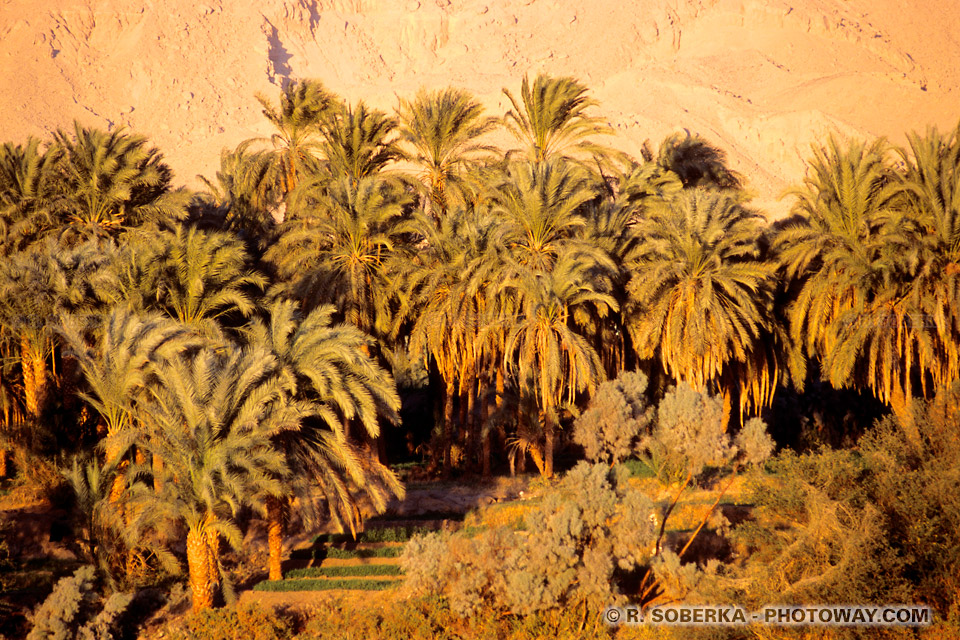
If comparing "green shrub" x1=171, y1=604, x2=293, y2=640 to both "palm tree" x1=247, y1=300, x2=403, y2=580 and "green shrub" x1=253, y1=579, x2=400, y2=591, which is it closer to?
"green shrub" x1=253, y1=579, x2=400, y2=591

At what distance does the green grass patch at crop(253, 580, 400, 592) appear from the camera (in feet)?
58.4

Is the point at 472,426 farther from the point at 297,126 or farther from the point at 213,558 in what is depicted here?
the point at 297,126

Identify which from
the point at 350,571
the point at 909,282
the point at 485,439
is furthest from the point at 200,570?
the point at 909,282

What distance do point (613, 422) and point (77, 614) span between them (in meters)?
12.6

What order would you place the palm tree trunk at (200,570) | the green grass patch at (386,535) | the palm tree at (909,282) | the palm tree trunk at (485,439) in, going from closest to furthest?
the palm tree trunk at (200,570)
the green grass patch at (386,535)
the palm tree at (909,282)
the palm tree trunk at (485,439)

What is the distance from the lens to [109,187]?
2652cm

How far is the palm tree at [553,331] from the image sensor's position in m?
22.2

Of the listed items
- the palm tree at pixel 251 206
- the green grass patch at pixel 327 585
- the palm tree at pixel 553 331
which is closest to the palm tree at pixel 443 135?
the palm tree at pixel 553 331

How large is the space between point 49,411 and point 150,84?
12114cm

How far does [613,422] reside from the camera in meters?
20.7

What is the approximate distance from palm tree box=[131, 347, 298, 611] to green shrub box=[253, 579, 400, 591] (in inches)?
52.3

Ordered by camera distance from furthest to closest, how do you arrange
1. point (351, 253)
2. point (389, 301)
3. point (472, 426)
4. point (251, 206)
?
point (251, 206) → point (472, 426) → point (389, 301) → point (351, 253)

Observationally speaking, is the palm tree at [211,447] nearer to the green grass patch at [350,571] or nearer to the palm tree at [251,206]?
the green grass patch at [350,571]

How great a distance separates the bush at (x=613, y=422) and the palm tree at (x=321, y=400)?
5056 mm
